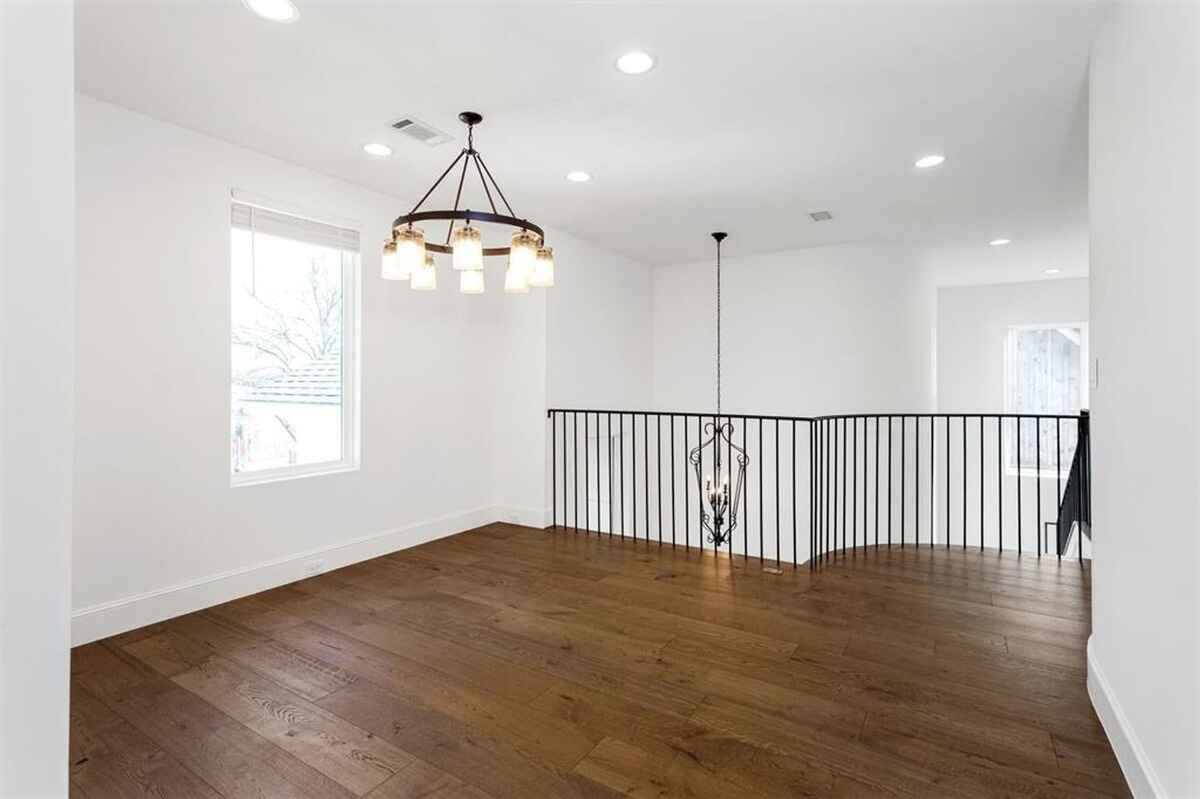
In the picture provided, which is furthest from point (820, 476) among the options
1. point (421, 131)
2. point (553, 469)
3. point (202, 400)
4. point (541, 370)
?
point (202, 400)

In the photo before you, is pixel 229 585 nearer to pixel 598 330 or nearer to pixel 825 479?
pixel 598 330

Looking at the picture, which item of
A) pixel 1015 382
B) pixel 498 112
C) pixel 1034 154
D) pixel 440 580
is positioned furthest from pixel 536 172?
pixel 1015 382

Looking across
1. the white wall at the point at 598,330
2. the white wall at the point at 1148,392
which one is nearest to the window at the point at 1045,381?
the white wall at the point at 598,330

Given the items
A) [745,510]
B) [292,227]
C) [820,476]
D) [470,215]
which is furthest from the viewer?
[820,476]

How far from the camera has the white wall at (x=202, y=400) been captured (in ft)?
9.65

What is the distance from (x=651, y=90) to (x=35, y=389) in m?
2.58

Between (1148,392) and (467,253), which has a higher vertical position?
(467,253)

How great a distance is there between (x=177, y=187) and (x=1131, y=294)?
4.16 meters

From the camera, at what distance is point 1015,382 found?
26.4 ft

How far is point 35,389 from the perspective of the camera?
0.94 meters

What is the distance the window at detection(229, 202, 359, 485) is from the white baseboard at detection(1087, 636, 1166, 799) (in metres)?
4.03

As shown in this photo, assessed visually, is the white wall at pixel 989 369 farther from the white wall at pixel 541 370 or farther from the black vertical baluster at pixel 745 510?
the white wall at pixel 541 370

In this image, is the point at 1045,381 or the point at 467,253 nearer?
the point at 467,253

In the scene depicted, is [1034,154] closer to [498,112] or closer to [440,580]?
[498,112]
